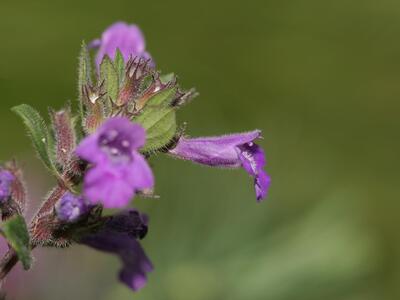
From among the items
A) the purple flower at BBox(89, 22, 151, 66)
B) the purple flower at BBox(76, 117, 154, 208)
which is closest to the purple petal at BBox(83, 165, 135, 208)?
the purple flower at BBox(76, 117, 154, 208)

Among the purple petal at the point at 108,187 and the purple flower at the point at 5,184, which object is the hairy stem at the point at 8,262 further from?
the purple petal at the point at 108,187

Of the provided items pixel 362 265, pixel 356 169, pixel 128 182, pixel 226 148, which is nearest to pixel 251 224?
pixel 362 265

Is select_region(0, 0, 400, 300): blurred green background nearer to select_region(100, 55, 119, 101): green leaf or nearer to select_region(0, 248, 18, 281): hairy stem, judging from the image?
select_region(0, 248, 18, 281): hairy stem

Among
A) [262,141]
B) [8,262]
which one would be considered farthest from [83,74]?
[262,141]

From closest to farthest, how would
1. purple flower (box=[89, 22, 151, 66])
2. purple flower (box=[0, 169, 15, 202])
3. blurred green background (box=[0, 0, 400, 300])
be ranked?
purple flower (box=[0, 169, 15, 202]), purple flower (box=[89, 22, 151, 66]), blurred green background (box=[0, 0, 400, 300])

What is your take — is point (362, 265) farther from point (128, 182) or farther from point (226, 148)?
point (128, 182)

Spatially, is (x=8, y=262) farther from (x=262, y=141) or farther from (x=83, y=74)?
(x=262, y=141)

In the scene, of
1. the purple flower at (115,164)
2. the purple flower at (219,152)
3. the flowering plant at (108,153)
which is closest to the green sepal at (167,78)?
the flowering plant at (108,153)
